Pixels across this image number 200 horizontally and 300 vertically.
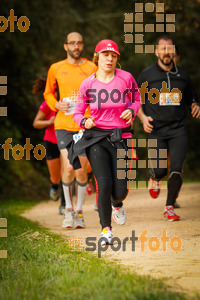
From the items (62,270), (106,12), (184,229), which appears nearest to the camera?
(62,270)

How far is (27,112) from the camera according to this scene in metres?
20.2

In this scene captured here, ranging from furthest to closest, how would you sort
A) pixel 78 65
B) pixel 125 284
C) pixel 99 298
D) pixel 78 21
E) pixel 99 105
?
1. pixel 78 21
2. pixel 78 65
3. pixel 99 105
4. pixel 125 284
5. pixel 99 298

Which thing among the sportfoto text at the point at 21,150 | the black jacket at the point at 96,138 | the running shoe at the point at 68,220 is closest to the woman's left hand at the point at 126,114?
the black jacket at the point at 96,138

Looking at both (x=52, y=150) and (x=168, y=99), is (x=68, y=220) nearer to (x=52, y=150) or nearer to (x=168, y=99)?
(x=168, y=99)

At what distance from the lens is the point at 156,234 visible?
24.2ft

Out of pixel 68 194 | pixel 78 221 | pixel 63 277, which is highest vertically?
pixel 68 194

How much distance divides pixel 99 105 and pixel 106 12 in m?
22.1

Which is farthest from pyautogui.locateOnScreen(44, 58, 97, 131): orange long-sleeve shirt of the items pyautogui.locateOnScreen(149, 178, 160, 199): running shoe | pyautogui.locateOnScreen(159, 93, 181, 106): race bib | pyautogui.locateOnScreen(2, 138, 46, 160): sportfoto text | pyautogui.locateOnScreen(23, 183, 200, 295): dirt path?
pyautogui.locateOnScreen(2, 138, 46, 160): sportfoto text

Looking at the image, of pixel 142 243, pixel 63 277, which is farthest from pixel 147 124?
pixel 63 277

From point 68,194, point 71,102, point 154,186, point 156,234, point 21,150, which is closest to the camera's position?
point 156,234

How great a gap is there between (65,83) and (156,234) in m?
2.61

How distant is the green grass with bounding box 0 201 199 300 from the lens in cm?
436

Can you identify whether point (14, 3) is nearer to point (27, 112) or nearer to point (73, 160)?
point (27, 112)

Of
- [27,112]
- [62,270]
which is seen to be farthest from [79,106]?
[27,112]
